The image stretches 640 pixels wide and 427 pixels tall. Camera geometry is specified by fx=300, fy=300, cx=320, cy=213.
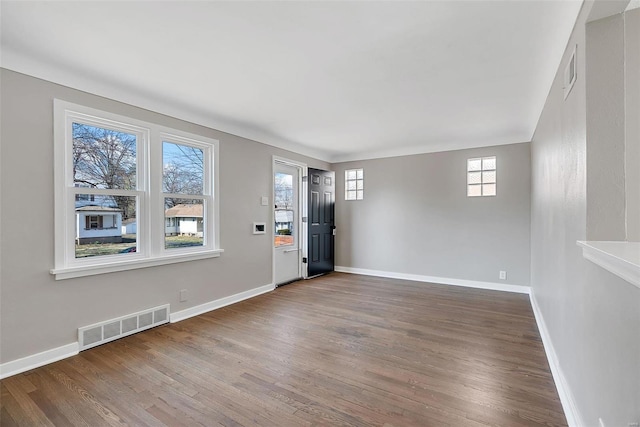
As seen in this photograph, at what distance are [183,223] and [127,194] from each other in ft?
2.40

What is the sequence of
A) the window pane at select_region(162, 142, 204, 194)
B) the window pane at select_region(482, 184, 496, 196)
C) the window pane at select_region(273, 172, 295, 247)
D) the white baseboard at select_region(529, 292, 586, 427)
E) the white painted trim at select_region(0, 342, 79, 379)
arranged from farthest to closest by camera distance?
the window pane at select_region(273, 172, 295, 247) < the window pane at select_region(482, 184, 496, 196) < the window pane at select_region(162, 142, 204, 194) < the white painted trim at select_region(0, 342, 79, 379) < the white baseboard at select_region(529, 292, 586, 427)

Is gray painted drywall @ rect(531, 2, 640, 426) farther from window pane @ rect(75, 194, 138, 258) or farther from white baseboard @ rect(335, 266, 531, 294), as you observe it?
window pane @ rect(75, 194, 138, 258)

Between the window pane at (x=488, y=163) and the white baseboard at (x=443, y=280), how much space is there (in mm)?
1861

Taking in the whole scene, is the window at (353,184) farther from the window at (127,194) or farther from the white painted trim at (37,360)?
the white painted trim at (37,360)

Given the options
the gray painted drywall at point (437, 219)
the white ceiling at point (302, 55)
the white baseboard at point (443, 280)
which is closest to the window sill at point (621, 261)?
the white ceiling at point (302, 55)

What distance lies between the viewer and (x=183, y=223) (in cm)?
362

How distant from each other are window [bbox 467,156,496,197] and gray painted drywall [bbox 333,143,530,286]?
87 millimetres

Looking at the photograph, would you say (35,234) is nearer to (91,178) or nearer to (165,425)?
(91,178)

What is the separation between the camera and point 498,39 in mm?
2080

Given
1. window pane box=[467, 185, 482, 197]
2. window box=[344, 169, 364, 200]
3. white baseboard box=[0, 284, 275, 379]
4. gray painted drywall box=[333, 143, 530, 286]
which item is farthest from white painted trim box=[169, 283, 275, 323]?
window pane box=[467, 185, 482, 197]

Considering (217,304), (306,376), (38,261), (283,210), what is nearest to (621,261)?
(306,376)

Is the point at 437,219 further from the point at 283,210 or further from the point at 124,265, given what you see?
the point at 124,265

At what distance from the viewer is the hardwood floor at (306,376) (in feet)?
5.96

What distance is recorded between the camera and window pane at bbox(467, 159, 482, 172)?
4.93 metres
